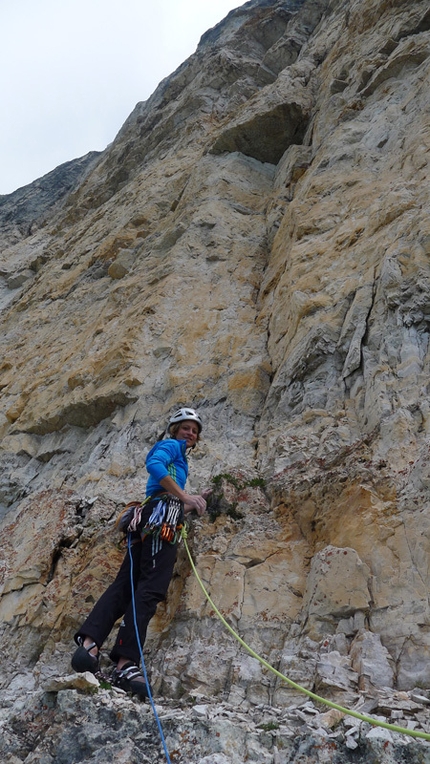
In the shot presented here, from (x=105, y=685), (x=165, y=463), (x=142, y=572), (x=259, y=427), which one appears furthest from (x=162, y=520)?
(x=259, y=427)

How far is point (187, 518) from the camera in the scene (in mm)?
5824

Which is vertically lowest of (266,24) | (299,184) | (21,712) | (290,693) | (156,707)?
(290,693)

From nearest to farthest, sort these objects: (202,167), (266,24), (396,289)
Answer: (396,289) < (202,167) < (266,24)

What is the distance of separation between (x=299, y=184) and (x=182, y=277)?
3180mm

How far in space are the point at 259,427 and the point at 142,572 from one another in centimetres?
296

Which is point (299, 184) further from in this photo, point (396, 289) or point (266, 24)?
point (266, 24)

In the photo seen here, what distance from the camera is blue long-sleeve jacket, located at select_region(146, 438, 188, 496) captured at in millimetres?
5273

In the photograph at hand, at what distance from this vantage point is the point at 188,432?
6.05 metres

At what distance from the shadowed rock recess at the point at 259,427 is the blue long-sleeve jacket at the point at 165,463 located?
1.97 feet

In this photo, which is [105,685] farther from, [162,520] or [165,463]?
[165,463]

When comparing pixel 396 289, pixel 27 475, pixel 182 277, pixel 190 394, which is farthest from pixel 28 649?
pixel 182 277

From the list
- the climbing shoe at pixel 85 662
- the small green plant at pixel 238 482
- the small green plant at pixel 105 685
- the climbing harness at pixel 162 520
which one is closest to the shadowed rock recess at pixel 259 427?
the small green plant at pixel 238 482

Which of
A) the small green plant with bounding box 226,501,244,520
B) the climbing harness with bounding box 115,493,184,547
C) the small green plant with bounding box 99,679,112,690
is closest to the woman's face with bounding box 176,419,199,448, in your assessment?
the small green plant with bounding box 226,501,244,520

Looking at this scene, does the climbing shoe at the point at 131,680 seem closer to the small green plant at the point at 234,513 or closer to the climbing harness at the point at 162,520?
the climbing harness at the point at 162,520
